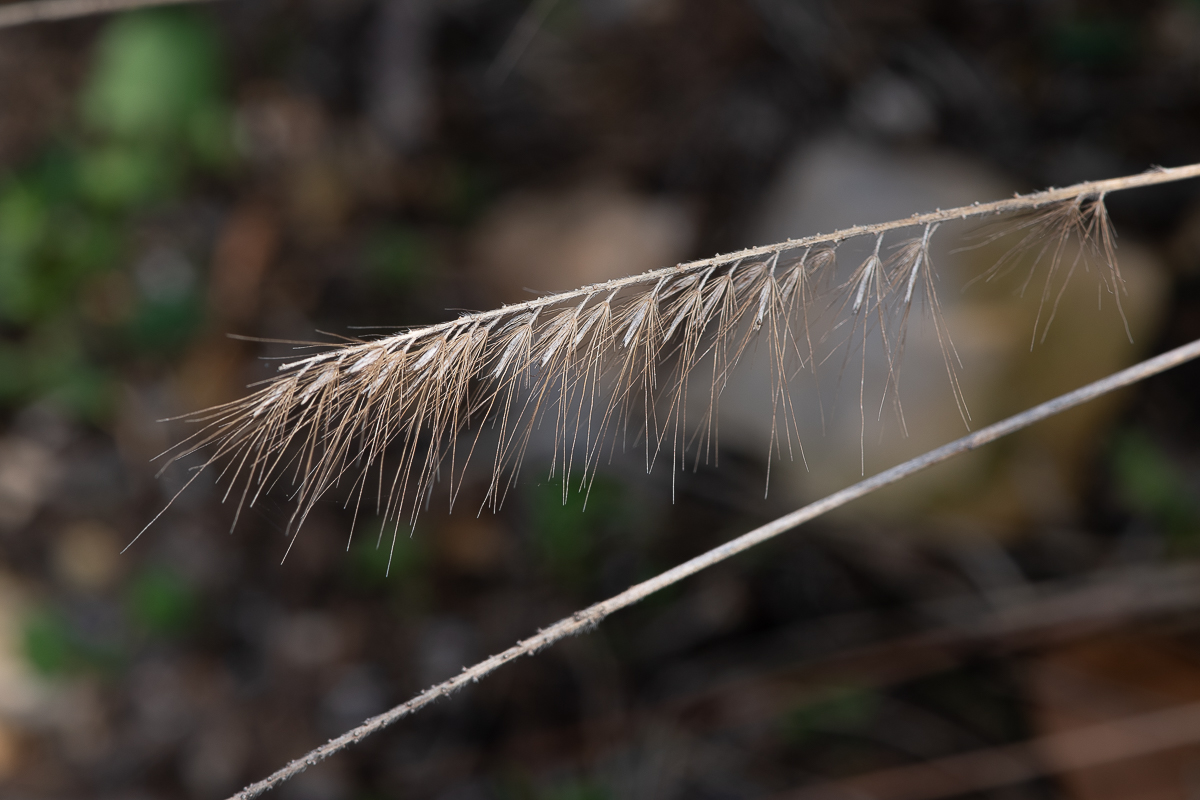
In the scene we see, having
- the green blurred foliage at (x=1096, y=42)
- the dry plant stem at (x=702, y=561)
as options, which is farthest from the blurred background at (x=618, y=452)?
the dry plant stem at (x=702, y=561)

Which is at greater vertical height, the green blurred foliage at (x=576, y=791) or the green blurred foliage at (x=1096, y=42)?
Answer: the green blurred foliage at (x=1096, y=42)

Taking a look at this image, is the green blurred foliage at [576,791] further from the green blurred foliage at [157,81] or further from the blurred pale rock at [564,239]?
the green blurred foliage at [157,81]

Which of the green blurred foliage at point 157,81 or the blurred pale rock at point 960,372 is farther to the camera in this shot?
the green blurred foliage at point 157,81

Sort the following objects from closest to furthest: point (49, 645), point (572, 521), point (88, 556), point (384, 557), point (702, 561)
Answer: point (702, 561)
point (572, 521)
point (384, 557)
point (49, 645)
point (88, 556)

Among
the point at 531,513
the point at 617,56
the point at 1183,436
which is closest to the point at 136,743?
the point at 531,513

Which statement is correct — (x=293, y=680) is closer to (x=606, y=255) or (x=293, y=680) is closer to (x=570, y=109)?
(x=606, y=255)

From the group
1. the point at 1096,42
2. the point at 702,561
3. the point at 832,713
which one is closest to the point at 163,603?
the point at 832,713

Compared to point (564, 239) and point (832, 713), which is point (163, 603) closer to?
point (564, 239)

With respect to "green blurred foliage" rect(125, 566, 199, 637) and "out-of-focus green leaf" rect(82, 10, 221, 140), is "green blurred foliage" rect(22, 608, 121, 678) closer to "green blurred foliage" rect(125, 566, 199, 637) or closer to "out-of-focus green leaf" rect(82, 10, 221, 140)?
"green blurred foliage" rect(125, 566, 199, 637)
